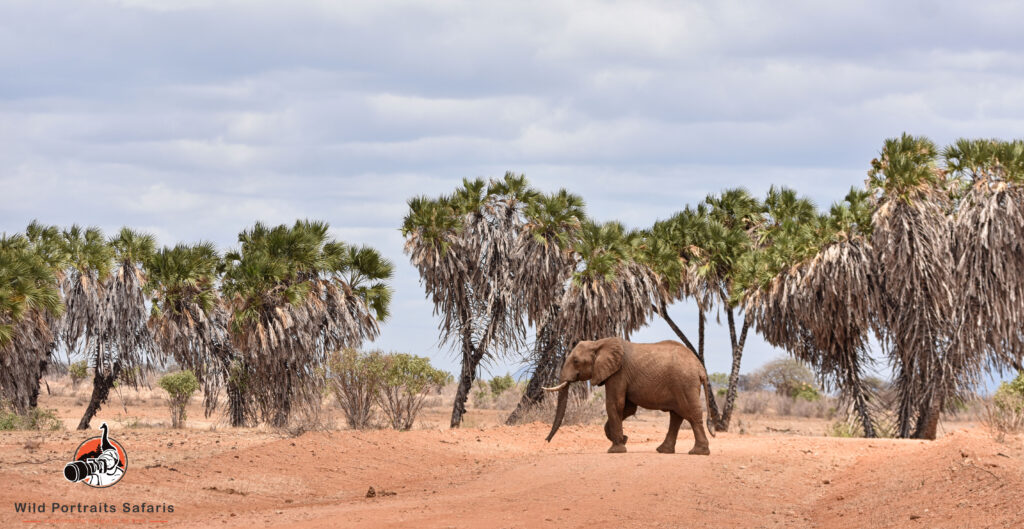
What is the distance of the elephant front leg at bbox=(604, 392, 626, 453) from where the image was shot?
16217mm

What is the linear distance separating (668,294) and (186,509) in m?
21.5

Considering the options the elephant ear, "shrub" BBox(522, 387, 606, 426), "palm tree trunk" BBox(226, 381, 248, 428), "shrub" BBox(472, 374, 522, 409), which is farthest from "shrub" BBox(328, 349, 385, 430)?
"shrub" BBox(472, 374, 522, 409)

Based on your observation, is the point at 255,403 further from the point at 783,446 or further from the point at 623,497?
the point at 623,497

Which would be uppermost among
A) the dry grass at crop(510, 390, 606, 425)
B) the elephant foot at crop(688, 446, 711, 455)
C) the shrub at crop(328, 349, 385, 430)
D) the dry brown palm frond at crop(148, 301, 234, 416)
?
the dry brown palm frond at crop(148, 301, 234, 416)

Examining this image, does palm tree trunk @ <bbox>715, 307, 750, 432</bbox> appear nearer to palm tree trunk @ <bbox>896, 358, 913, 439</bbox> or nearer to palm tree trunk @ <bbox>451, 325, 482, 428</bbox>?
palm tree trunk @ <bbox>896, 358, 913, 439</bbox>

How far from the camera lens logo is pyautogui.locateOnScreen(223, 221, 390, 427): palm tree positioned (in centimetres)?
1191

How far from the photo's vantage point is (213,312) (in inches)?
1120

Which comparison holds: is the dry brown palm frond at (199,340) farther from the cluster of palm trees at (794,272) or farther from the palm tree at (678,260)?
the palm tree at (678,260)

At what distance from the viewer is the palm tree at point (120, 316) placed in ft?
93.0

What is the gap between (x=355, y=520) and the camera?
32.6 feet

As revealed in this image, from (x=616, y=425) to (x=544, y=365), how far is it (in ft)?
42.9

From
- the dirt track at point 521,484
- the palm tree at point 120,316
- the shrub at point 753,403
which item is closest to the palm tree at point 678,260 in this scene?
the dirt track at point 521,484

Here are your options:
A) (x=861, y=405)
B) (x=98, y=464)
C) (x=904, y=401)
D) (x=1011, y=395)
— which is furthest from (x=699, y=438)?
(x=861, y=405)

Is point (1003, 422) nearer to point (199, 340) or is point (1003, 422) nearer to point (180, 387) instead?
point (180, 387)
